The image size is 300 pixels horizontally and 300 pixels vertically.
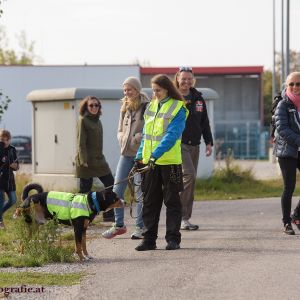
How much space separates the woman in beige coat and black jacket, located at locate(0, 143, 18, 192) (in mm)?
2293

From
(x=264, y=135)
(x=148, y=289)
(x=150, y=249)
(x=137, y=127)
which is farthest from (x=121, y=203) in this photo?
(x=264, y=135)

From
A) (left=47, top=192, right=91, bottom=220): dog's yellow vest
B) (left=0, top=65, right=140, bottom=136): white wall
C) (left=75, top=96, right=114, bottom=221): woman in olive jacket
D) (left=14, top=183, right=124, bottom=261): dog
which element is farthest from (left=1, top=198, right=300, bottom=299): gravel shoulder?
(left=0, top=65, right=140, bottom=136): white wall

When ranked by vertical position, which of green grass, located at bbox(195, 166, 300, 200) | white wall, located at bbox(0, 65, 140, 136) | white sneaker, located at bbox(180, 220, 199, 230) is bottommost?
green grass, located at bbox(195, 166, 300, 200)

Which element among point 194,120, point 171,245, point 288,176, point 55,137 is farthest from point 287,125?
A: point 55,137

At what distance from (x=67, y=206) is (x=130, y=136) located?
6.04ft

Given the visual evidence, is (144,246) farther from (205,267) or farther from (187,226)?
(187,226)

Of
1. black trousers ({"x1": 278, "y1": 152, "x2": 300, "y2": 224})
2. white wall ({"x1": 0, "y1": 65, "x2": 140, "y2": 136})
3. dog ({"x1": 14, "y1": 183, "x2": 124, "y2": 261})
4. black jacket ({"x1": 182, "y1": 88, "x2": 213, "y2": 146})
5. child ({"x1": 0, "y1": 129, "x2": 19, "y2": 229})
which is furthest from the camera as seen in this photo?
white wall ({"x1": 0, "y1": 65, "x2": 140, "y2": 136})

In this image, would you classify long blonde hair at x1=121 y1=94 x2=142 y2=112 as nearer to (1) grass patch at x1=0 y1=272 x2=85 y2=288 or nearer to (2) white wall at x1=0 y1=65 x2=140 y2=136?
(1) grass patch at x1=0 y1=272 x2=85 y2=288

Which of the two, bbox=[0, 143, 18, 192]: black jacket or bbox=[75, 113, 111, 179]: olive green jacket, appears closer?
bbox=[75, 113, 111, 179]: olive green jacket

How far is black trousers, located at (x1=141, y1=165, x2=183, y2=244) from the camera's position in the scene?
10016 millimetres

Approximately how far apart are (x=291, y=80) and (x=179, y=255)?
9.32 ft

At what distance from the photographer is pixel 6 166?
13.0 m

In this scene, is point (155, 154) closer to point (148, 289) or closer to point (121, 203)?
point (121, 203)

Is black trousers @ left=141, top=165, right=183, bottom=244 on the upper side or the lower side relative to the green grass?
upper
